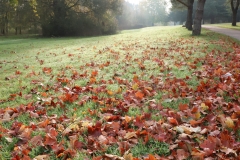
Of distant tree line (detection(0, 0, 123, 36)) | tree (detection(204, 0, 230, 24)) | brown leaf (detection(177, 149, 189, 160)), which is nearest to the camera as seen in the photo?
brown leaf (detection(177, 149, 189, 160))

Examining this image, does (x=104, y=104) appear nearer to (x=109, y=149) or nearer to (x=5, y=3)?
(x=109, y=149)

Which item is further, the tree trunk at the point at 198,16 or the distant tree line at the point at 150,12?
the distant tree line at the point at 150,12

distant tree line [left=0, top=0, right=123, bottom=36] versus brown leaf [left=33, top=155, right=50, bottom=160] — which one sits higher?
distant tree line [left=0, top=0, right=123, bottom=36]

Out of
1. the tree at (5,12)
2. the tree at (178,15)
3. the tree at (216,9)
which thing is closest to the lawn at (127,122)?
the tree at (5,12)

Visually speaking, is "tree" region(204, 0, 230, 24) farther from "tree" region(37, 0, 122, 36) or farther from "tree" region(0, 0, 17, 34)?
"tree" region(0, 0, 17, 34)

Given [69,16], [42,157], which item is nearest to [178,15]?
[69,16]

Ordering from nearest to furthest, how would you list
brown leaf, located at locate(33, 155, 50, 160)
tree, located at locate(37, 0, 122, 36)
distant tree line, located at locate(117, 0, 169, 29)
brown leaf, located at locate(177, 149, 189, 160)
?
brown leaf, located at locate(177, 149, 189, 160) < brown leaf, located at locate(33, 155, 50, 160) < tree, located at locate(37, 0, 122, 36) < distant tree line, located at locate(117, 0, 169, 29)

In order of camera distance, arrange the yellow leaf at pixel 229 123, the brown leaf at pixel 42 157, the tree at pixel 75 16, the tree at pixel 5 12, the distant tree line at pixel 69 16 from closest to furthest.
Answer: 1. the brown leaf at pixel 42 157
2. the yellow leaf at pixel 229 123
3. the distant tree line at pixel 69 16
4. the tree at pixel 75 16
5. the tree at pixel 5 12

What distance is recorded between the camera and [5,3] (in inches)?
1534

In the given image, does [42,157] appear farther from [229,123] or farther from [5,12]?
[5,12]

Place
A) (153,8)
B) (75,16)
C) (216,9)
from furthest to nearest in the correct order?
(153,8)
(216,9)
(75,16)

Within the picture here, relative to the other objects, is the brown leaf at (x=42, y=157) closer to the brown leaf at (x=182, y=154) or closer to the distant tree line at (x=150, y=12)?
the brown leaf at (x=182, y=154)

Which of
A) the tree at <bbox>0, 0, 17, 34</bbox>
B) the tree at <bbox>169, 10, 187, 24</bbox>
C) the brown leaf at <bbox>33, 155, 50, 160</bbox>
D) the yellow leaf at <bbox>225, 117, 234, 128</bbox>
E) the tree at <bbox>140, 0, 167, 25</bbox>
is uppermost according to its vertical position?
the tree at <bbox>140, 0, 167, 25</bbox>

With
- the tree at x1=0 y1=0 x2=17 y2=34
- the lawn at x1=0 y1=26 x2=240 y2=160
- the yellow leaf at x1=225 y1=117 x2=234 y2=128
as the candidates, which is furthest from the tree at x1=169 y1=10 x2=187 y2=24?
the yellow leaf at x1=225 y1=117 x2=234 y2=128
